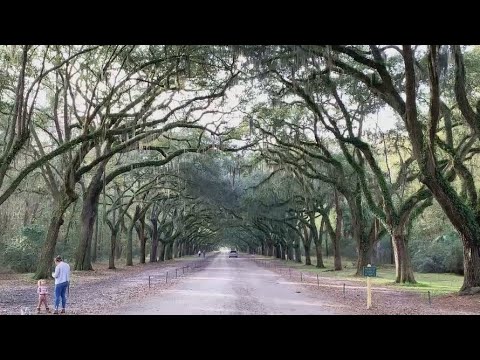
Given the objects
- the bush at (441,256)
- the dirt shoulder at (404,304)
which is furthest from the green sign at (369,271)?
the bush at (441,256)

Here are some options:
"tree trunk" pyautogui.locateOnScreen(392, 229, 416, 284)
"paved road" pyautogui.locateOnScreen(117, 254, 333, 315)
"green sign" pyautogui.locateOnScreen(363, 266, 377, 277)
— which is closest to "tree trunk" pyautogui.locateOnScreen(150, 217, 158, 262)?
"tree trunk" pyautogui.locateOnScreen(392, 229, 416, 284)

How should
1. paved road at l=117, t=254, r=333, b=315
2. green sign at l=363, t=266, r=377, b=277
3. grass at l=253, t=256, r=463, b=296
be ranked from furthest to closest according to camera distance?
grass at l=253, t=256, r=463, b=296 < green sign at l=363, t=266, r=377, b=277 < paved road at l=117, t=254, r=333, b=315

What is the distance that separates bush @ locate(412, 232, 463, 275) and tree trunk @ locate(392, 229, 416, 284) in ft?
44.5

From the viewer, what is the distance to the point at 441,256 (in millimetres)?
33562

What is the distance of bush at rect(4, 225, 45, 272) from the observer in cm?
2684

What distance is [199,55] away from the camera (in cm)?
1569

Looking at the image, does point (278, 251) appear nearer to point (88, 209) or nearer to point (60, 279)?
point (88, 209)

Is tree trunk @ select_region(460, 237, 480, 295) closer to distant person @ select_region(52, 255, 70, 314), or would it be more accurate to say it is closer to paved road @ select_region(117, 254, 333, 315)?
paved road @ select_region(117, 254, 333, 315)

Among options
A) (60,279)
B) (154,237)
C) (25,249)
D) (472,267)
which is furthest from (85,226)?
(154,237)

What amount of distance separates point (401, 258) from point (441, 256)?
16.1 metres
